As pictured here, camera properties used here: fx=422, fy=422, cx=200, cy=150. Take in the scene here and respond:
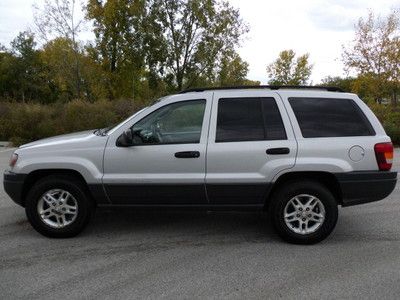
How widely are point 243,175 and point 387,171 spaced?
1609 mm

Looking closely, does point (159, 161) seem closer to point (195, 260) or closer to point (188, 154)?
point (188, 154)

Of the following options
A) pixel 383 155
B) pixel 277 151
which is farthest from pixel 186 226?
pixel 383 155

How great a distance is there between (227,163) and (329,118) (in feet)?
4.16

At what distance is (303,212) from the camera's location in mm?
4730

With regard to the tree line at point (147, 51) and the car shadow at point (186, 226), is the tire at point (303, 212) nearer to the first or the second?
the car shadow at point (186, 226)

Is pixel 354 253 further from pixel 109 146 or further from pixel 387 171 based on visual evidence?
pixel 109 146

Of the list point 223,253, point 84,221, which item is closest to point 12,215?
point 84,221

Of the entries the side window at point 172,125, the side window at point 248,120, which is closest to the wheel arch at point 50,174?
the side window at point 172,125

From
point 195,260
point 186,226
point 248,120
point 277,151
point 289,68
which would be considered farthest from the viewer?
point 289,68

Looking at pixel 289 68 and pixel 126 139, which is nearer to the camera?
pixel 126 139

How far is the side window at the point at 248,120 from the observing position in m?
4.66

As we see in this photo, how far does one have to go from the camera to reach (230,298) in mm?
3463

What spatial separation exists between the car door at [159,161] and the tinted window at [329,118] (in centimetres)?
107

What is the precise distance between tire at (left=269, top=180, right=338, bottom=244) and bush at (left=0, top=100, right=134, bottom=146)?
1245 cm
